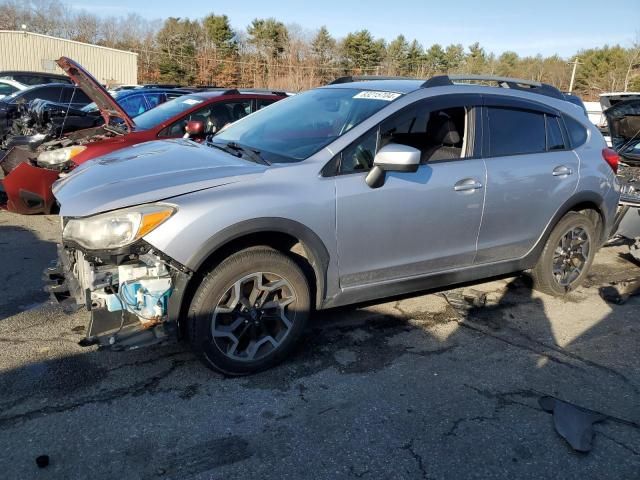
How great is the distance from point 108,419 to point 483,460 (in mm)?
1964

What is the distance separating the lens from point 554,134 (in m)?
4.61

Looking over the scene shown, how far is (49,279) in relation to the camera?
354 cm

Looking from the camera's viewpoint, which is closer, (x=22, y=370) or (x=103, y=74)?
(x=22, y=370)

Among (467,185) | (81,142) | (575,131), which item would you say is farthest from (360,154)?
(81,142)

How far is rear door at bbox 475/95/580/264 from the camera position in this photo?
4.14m

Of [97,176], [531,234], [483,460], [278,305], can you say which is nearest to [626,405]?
[483,460]

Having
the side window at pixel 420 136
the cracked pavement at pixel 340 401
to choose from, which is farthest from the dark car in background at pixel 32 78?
the side window at pixel 420 136

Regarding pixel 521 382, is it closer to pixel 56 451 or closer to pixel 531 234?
pixel 531 234

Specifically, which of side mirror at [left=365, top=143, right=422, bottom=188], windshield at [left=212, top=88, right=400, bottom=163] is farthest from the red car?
side mirror at [left=365, top=143, right=422, bottom=188]

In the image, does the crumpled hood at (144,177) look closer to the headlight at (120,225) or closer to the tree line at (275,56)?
the headlight at (120,225)

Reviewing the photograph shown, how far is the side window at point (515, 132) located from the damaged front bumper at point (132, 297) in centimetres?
262

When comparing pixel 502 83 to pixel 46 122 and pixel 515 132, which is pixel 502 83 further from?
pixel 46 122

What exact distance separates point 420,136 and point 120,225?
2.26 m

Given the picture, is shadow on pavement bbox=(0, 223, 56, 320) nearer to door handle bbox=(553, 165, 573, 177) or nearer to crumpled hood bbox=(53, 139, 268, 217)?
crumpled hood bbox=(53, 139, 268, 217)
